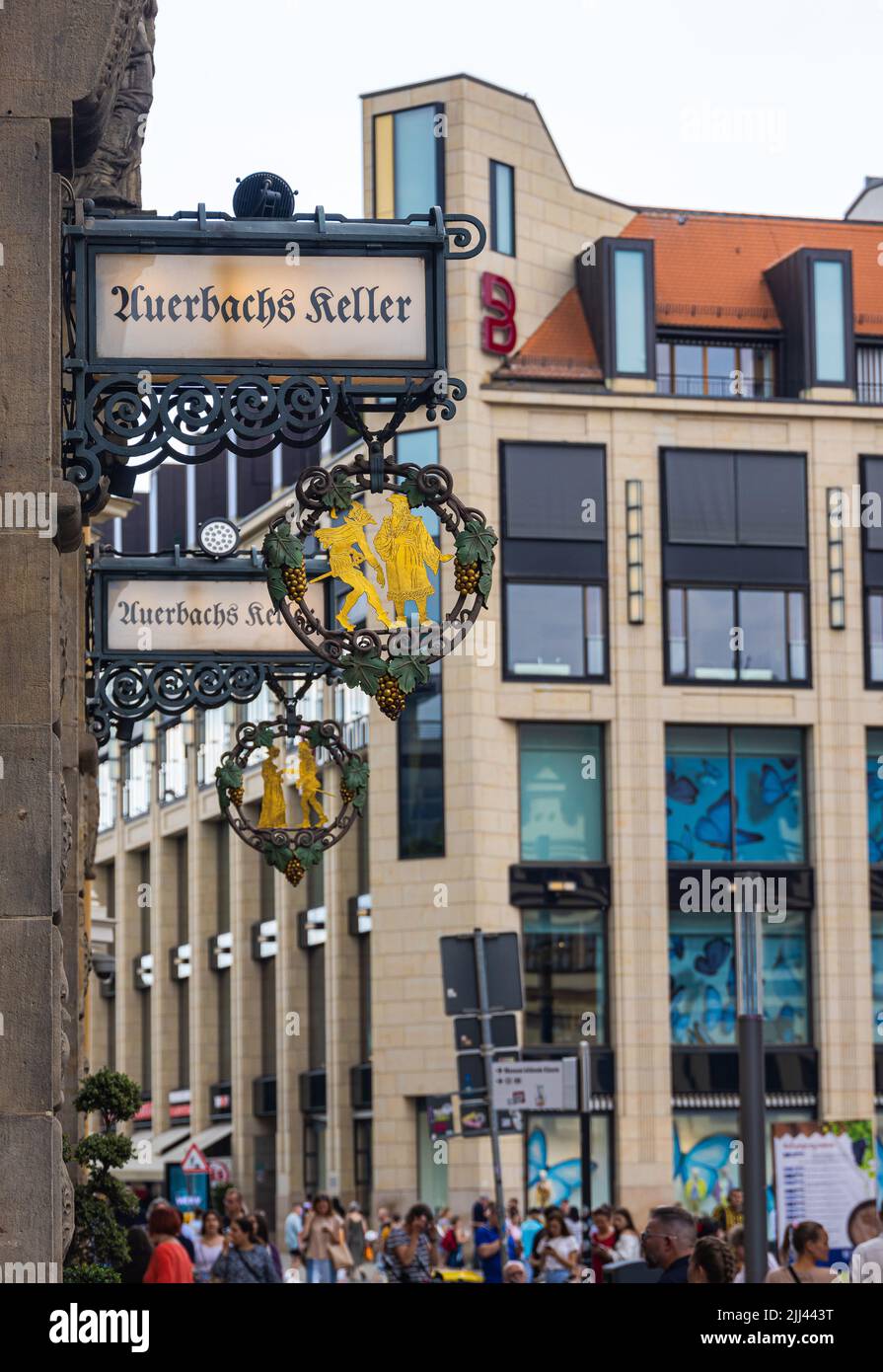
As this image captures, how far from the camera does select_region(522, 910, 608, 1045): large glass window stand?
49.6 m

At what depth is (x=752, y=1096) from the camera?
25.3 feet

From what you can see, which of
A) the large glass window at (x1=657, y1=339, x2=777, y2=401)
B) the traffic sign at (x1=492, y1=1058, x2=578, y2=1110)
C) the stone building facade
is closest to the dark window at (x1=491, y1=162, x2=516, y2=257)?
the large glass window at (x1=657, y1=339, x2=777, y2=401)

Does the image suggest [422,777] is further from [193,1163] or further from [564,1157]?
[193,1163]

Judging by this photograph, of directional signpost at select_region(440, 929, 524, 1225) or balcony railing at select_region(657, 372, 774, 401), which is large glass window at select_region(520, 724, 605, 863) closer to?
balcony railing at select_region(657, 372, 774, 401)

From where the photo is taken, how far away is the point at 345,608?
281 inches

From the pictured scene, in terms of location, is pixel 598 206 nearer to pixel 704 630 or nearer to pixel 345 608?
pixel 704 630

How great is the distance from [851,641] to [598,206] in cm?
1078

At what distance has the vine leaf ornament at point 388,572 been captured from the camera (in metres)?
7.17

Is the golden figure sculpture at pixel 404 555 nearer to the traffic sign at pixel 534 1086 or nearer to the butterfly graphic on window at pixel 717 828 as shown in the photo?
the traffic sign at pixel 534 1086

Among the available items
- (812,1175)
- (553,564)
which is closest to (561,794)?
(553,564)

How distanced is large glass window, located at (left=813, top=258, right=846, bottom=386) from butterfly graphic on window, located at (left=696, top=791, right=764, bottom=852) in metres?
8.97
